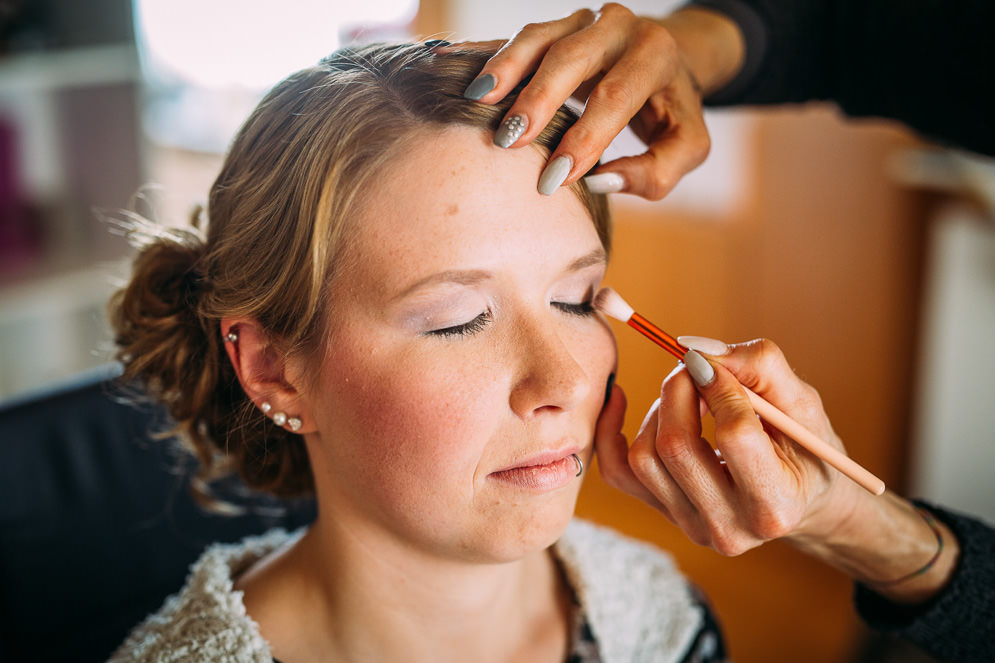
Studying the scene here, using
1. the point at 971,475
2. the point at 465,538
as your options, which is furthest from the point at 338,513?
the point at 971,475

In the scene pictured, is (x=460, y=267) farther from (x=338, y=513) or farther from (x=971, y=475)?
(x=971, y=475)

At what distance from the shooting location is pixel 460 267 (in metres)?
0.86

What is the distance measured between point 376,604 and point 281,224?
1.51ft

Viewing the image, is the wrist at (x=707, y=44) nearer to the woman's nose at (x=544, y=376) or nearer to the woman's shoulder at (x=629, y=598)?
the woman's nose at (x=544, y=376)

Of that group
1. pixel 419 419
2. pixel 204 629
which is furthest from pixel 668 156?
pixel 204 629

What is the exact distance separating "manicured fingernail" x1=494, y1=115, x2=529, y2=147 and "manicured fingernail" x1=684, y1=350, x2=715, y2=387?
0.27 meters

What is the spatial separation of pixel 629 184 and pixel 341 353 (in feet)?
1.21

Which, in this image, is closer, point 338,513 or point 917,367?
point 338,513

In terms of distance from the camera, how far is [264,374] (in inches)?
39.9

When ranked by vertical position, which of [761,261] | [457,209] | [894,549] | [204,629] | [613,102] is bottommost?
[761,261]

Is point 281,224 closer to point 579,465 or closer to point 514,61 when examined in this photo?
point 514,61

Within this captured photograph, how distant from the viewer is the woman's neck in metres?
1.02

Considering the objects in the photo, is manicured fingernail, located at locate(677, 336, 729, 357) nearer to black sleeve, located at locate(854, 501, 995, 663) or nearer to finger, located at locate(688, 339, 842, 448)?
finger, located at locate(688, 339, 842, 448)

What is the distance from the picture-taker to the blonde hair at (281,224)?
0.91 meters
